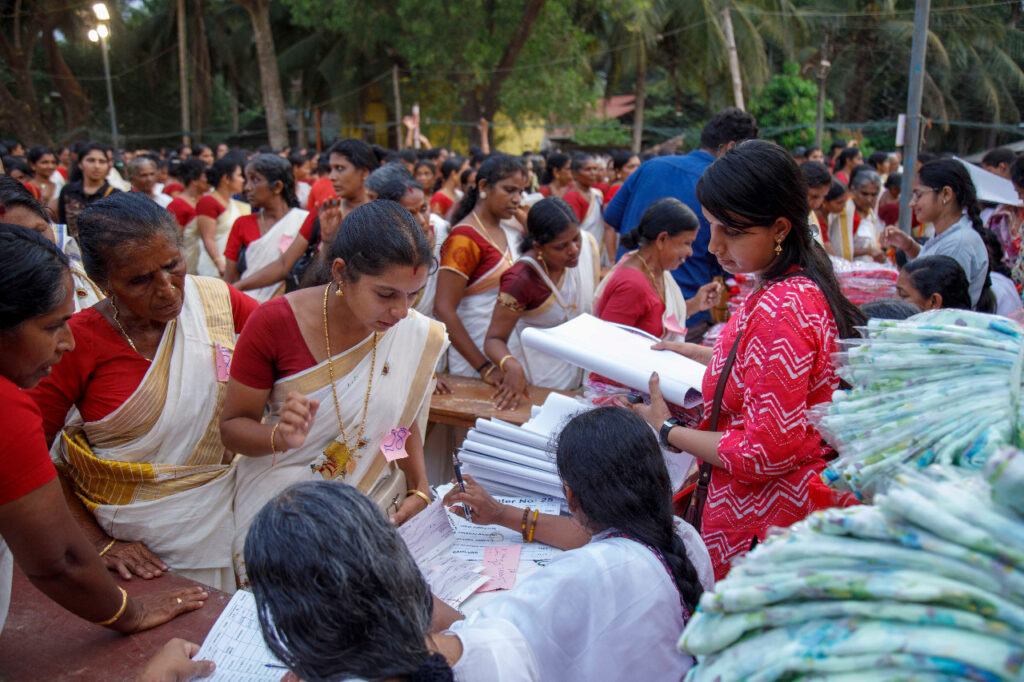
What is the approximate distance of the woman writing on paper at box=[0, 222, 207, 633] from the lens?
59.2 inches

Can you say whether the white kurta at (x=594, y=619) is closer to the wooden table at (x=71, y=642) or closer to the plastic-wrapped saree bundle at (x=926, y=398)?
the plastic-wrapped saree bundle at (x=926, y=398)

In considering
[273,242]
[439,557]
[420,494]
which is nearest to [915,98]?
[273,242]

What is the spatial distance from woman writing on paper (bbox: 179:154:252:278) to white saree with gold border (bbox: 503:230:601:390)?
140 inches

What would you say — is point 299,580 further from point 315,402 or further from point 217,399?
point 217,399

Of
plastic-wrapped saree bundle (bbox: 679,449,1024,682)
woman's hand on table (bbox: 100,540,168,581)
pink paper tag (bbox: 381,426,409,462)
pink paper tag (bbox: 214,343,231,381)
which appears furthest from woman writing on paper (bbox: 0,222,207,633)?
plastic-wrapped saree bundle (bbox: 679,449,1024,682)

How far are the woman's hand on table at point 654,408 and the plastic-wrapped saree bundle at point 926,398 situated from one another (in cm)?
100

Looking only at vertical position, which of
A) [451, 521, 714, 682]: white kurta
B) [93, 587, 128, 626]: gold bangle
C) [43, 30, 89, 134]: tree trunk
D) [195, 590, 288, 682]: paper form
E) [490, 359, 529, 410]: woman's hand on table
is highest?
[43, 30, 89, 134]: tree trunk

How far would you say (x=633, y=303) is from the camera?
3312 mm

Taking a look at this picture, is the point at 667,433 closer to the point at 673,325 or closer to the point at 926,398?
the point at 926,398

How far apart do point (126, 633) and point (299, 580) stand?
100 cm

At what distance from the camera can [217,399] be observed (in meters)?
2.39

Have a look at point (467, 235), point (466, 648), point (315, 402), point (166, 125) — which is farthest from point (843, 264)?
point (166, 125)

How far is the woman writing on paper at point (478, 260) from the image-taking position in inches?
158

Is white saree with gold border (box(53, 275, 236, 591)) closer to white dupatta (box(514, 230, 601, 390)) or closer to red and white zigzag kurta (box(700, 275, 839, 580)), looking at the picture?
red and white zigzag kurta (box(700, 275, 839, 580))
